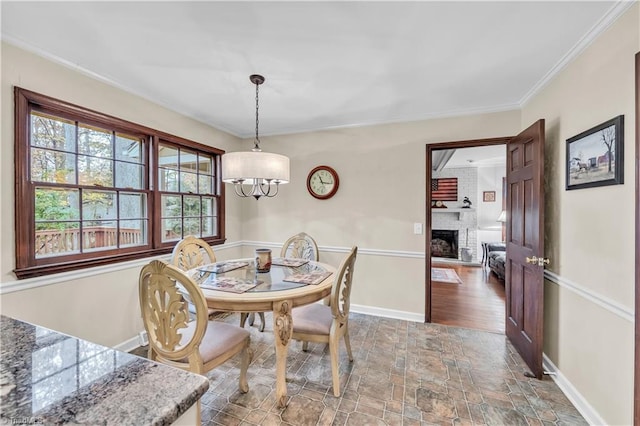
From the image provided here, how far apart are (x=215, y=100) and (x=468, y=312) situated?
392 centimetres

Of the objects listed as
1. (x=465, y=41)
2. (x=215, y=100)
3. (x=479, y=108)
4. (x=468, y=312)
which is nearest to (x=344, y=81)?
(x=465, y=41)

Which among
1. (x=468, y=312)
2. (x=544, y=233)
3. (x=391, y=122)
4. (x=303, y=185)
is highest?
(x=391, y=122)

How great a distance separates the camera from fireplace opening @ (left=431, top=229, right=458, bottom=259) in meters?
6.70

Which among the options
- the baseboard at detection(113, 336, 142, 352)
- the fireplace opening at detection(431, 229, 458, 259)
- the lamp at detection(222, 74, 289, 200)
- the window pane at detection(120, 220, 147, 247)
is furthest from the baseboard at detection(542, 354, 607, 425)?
the fireplace opening at detection(431, 229, 458, 259)

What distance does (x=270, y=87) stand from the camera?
247cm

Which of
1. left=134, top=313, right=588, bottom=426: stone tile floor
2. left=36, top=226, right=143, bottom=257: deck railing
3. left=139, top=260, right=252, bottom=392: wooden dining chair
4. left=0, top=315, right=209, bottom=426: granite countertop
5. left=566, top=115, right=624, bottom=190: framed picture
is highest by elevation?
left=566, top=115, right=624, bottom=190: framed picture

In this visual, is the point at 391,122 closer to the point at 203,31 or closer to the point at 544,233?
the point at 544,233

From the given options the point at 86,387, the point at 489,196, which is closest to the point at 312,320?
→ the point at 86,387

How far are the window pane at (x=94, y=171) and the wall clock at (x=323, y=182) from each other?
2.19 metres

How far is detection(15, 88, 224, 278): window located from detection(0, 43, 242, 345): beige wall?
6cm

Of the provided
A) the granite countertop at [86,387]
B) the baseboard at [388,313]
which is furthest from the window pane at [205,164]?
the granite countertop at [86,387]

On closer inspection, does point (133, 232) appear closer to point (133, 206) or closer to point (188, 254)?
point (133, 206)

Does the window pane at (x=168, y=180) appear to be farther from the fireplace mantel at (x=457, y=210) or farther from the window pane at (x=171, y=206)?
the fireplace mantel at (x=457, y=210)

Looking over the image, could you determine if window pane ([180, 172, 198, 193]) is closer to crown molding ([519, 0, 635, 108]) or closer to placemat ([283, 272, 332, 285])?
placemat ([283, 272, 332, 285])
